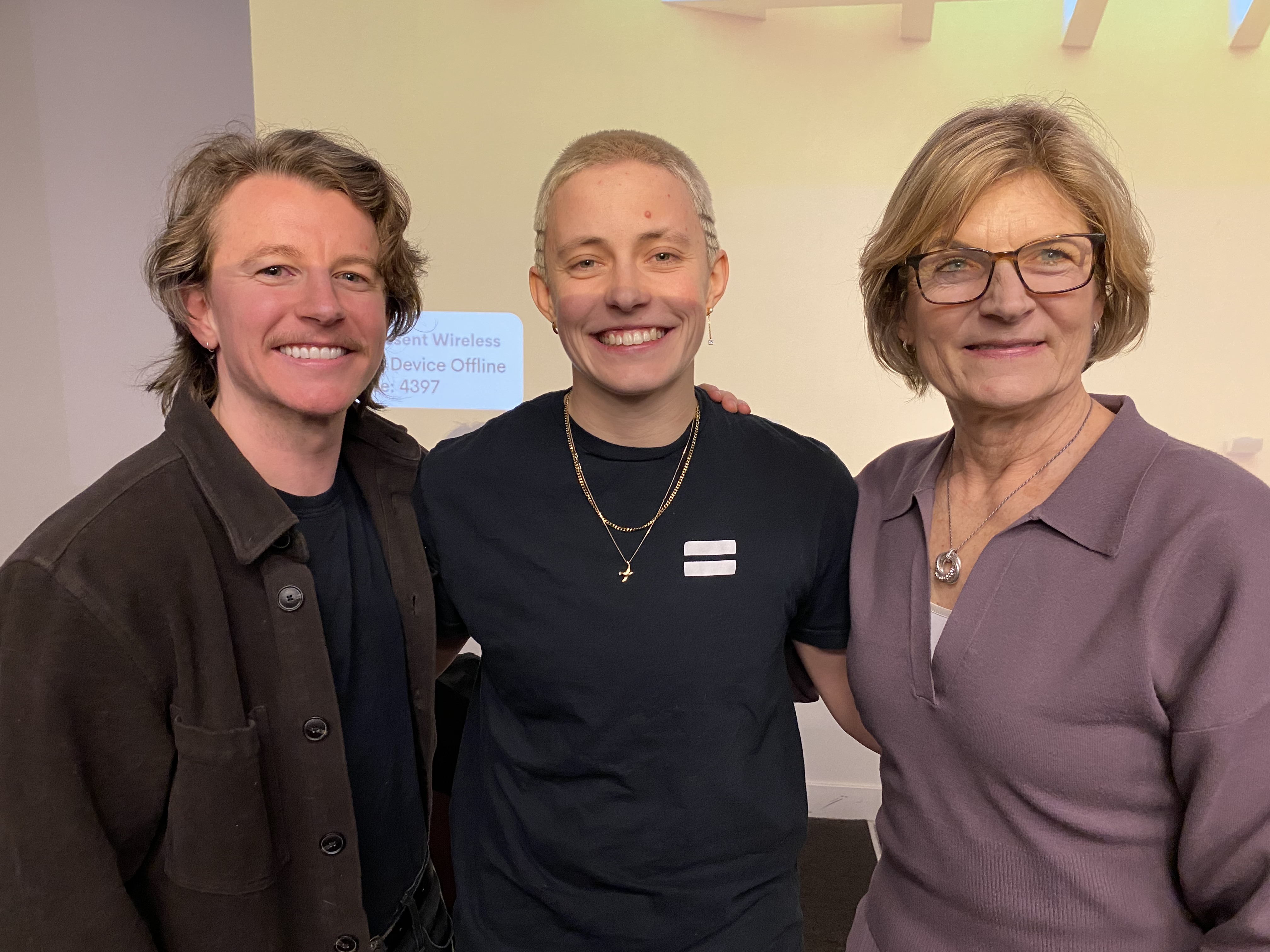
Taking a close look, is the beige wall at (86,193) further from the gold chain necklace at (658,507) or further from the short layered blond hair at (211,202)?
the gold chain necklace at (658,507)

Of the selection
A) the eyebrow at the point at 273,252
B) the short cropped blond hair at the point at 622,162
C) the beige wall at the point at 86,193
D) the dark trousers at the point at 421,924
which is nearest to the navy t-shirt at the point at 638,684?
the dark trousers at the point at 421,924

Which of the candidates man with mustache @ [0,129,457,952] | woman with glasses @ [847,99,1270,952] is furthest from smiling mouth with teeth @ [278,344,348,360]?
woman with glasses @ [847,99,1270,952]

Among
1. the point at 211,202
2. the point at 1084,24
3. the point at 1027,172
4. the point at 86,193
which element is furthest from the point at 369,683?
the point at 86,193

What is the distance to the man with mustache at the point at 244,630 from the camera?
1085 mm

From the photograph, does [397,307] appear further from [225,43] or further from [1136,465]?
[225,43]

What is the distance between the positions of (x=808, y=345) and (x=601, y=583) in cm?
255

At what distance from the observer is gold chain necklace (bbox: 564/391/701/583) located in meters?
1.39

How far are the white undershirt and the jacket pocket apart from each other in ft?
3.41

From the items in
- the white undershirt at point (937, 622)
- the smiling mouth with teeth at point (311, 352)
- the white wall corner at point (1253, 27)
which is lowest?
the white undershirt at point (937, 622)

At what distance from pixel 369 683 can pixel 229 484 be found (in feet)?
1.45

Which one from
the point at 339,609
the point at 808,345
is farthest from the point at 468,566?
the point at 808,345

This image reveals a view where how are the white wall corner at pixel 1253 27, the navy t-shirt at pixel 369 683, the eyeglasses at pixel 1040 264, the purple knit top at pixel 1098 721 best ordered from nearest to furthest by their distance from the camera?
the purple knit top at pixel 1098 721, the eyeglasses at pixel 1040 264, the navy t-shirt at pixel 369 683, the white wall corner at pixel 1253 27

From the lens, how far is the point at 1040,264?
1175 mm

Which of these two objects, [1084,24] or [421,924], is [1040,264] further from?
[1084,24]
